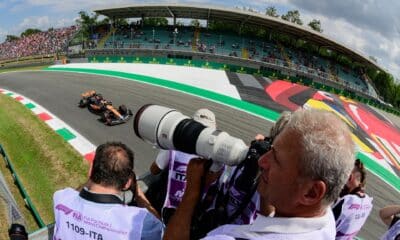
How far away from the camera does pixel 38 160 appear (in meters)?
A: 8.41

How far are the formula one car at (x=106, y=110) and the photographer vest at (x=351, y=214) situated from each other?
29.9 ft

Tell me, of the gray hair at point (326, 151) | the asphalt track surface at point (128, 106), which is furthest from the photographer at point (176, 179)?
the asphalt track surface at point (128, 106)

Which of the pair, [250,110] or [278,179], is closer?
[278,179]

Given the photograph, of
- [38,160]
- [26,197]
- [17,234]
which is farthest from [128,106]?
[17,234]

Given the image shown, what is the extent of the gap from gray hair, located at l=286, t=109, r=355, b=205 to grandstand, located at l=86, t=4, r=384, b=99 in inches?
1281

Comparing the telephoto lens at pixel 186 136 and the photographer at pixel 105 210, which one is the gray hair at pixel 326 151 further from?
the photographer at pixel 105 210

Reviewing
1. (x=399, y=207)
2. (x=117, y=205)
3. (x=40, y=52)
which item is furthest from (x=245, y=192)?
(x=40, y=52)

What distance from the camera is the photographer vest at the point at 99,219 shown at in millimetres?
2107

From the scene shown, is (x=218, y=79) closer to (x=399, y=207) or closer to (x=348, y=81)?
(x=399, y=207)

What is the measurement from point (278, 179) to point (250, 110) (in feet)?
47.9

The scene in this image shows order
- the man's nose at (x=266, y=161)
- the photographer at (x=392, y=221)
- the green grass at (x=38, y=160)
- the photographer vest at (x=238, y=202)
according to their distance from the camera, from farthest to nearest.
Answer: the green grass at (x=38, y=160) → the photographer at (x=392, y=221) → the photographer vest at (x=238, y=202) → the man's nose at (x=266, y=161)

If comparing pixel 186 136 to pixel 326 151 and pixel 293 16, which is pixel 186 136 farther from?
pixel 293 16

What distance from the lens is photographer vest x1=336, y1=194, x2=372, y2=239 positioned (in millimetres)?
2877

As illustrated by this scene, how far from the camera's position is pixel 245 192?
2348 mm
